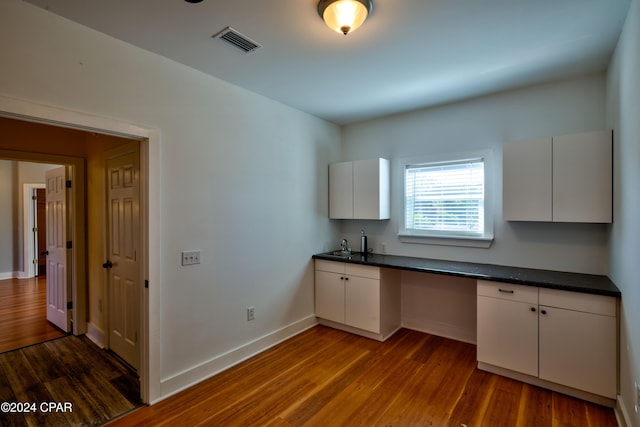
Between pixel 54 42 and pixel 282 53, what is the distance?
1.47 metres

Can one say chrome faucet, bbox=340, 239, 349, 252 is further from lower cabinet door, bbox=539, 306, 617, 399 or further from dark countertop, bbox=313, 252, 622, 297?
lower cabinet door, bbox=539, 306, 617, 399

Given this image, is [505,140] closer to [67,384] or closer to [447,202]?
[447,202]

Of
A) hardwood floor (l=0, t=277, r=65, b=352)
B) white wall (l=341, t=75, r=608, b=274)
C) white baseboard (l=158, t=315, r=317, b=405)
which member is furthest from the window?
hardwood floor (l=0, t=277, r=65, b=352)

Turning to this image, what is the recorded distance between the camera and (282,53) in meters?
2.39

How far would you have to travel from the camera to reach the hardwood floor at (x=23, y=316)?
350cm

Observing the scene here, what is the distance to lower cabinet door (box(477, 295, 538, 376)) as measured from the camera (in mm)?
2527

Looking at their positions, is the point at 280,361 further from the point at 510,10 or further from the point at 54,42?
the point at 510,10

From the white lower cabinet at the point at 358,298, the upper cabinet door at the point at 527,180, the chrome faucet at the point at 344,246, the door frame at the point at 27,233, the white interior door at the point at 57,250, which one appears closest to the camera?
the upper cabinet door at the point at 527,180

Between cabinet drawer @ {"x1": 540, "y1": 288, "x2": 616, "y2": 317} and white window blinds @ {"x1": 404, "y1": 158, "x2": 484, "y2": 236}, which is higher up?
white window blinds @ {"x1": 404, "y1": 158, "x2": 484, "y2": 236}

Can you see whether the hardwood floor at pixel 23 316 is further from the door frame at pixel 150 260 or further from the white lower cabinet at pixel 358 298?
the white lower cabinet at pixel 358 298

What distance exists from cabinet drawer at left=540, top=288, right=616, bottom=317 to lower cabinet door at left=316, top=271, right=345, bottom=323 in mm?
2005

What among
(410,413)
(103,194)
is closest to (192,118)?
(103,194)

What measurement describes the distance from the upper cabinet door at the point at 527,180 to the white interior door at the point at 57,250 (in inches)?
195

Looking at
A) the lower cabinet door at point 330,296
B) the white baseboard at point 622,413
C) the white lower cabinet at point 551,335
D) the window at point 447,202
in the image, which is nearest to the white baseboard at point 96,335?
the lower cabinet door at point 330,296
